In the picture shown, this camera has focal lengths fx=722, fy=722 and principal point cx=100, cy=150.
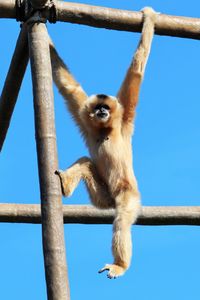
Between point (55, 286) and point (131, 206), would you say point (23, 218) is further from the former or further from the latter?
point (55, 286)

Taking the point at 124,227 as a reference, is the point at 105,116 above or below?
above

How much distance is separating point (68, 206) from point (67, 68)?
1582mm

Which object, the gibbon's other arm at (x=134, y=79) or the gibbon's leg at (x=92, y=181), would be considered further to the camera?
the gibbon's other arm at (x=134, y=79)

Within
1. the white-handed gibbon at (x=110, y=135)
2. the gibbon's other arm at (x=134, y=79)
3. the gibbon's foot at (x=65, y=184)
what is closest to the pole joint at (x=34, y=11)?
the white-handed gibbon at (x=110, y=135)

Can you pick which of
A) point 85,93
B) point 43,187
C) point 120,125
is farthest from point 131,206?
point 43,187

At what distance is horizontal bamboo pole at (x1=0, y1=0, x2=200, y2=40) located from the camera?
710 centimetres

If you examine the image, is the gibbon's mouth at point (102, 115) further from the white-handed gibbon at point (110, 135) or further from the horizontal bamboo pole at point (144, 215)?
the horizontal bamboo pole at point (144, 215)

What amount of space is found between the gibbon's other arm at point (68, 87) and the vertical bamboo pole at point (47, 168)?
1355mm

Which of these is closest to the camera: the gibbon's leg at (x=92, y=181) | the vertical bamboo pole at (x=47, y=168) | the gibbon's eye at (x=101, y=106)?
the vertical bamboo pole at (x=47, y=168)

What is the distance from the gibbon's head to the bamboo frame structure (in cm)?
101

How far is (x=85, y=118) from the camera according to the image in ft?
27.7

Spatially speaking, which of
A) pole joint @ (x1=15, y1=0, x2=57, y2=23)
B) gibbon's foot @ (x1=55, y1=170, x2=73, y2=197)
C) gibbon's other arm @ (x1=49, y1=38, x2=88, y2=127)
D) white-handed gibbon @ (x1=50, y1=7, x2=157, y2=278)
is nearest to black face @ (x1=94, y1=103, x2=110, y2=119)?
white-handed gibbon @ (x1=50, y1=7, x2=157, y2=278)

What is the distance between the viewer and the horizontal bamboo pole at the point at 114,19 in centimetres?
710

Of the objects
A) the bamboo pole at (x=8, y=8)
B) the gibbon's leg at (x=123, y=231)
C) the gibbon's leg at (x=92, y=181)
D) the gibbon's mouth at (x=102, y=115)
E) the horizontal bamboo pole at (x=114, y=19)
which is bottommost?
the gibbon's leg at (x=123, y=231)
